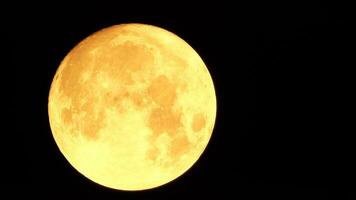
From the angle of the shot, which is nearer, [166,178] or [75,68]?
[75,68]

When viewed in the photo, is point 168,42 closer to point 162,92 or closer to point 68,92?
point 162,92

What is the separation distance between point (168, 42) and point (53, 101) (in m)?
1.81

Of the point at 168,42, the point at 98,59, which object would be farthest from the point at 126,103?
the point at 168,42

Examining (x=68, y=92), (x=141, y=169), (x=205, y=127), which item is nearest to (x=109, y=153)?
(x=141, y=169)

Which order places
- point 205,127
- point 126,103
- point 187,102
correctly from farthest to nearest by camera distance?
point 205,127 < point 187,102 < point 126,103

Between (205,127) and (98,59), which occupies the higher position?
(98,59)

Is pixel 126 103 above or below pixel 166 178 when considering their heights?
above

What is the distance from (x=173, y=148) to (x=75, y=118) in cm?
136

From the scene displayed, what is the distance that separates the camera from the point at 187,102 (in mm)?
6570

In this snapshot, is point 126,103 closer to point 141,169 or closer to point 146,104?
point 146,104

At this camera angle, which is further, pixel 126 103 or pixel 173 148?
pixel 173 148

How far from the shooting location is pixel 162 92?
6.35m

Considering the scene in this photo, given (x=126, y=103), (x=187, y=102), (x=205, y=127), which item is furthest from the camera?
(x=205, y=127)

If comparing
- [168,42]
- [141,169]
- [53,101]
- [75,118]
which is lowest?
[141,169]
